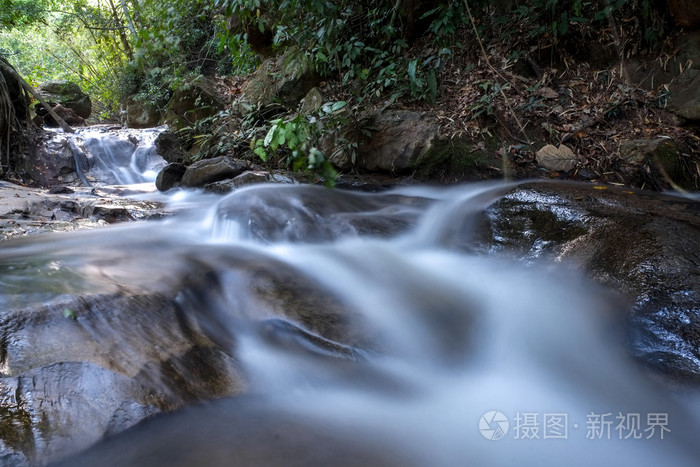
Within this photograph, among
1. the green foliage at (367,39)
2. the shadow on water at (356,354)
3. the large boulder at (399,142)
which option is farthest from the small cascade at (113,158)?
the shadow on water at (356,354)

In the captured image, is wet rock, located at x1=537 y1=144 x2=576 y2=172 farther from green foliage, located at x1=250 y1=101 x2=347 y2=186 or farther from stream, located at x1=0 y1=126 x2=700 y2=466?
green foliage, located at x1=250 y1=101 x2=347 y2=186

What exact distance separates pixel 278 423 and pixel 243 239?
2.17 metres

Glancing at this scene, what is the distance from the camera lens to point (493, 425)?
5.93ft

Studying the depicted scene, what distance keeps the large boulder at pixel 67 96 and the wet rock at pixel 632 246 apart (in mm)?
14613

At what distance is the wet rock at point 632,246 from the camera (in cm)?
196

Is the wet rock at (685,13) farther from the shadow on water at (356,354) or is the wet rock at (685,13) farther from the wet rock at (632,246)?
the shadow on water at (356,354)

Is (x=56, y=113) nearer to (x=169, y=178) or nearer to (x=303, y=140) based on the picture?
(x=169, y=178)

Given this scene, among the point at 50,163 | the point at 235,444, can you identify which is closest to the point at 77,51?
the point at 50,163

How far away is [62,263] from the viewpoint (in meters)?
2.41

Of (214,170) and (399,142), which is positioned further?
(214,170)

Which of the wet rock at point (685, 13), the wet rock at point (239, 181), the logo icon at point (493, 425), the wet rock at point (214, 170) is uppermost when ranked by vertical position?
the wet rock at point (685, 13)

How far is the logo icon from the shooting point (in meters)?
1.75

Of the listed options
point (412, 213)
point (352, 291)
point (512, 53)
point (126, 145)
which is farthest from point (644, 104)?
point (126, 145)

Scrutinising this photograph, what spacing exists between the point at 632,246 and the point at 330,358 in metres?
1.79
